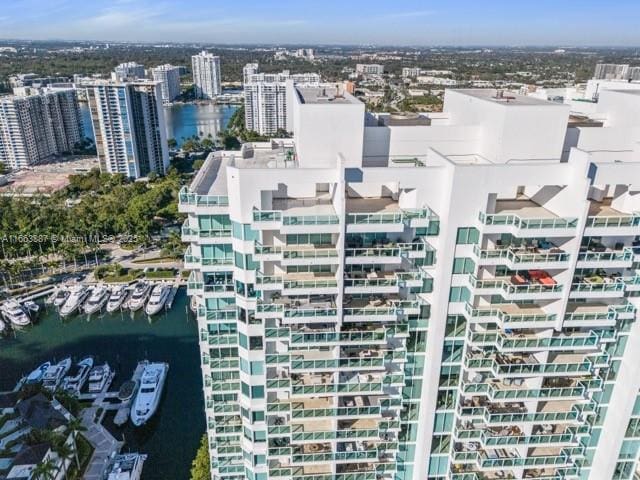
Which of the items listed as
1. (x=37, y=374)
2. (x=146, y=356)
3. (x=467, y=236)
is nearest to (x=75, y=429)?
(x=37, y=374)

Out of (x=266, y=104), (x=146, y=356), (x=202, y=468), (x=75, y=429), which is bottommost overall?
(x=146, y=356)

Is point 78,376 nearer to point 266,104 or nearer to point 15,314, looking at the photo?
point 15,314

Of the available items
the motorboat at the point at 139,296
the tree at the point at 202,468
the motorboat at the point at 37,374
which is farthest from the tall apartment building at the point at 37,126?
the tree at the point at 202,468

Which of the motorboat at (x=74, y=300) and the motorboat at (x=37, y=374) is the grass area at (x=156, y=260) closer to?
the motorboat at (x=74, y=300)

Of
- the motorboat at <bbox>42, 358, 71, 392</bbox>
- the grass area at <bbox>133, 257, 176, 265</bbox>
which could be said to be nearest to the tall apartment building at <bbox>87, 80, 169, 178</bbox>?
the grass area at <bbox>133, 257, 176, 265</bbox>

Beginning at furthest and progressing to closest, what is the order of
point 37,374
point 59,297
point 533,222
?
point 59,297, point 37,374, point 533,222

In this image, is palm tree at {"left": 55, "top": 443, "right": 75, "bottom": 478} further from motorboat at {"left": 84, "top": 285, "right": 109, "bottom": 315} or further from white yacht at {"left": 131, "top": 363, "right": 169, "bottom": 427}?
motorboat at {"left": 84, "top": 285, "right": 109, "bottom": 315}
